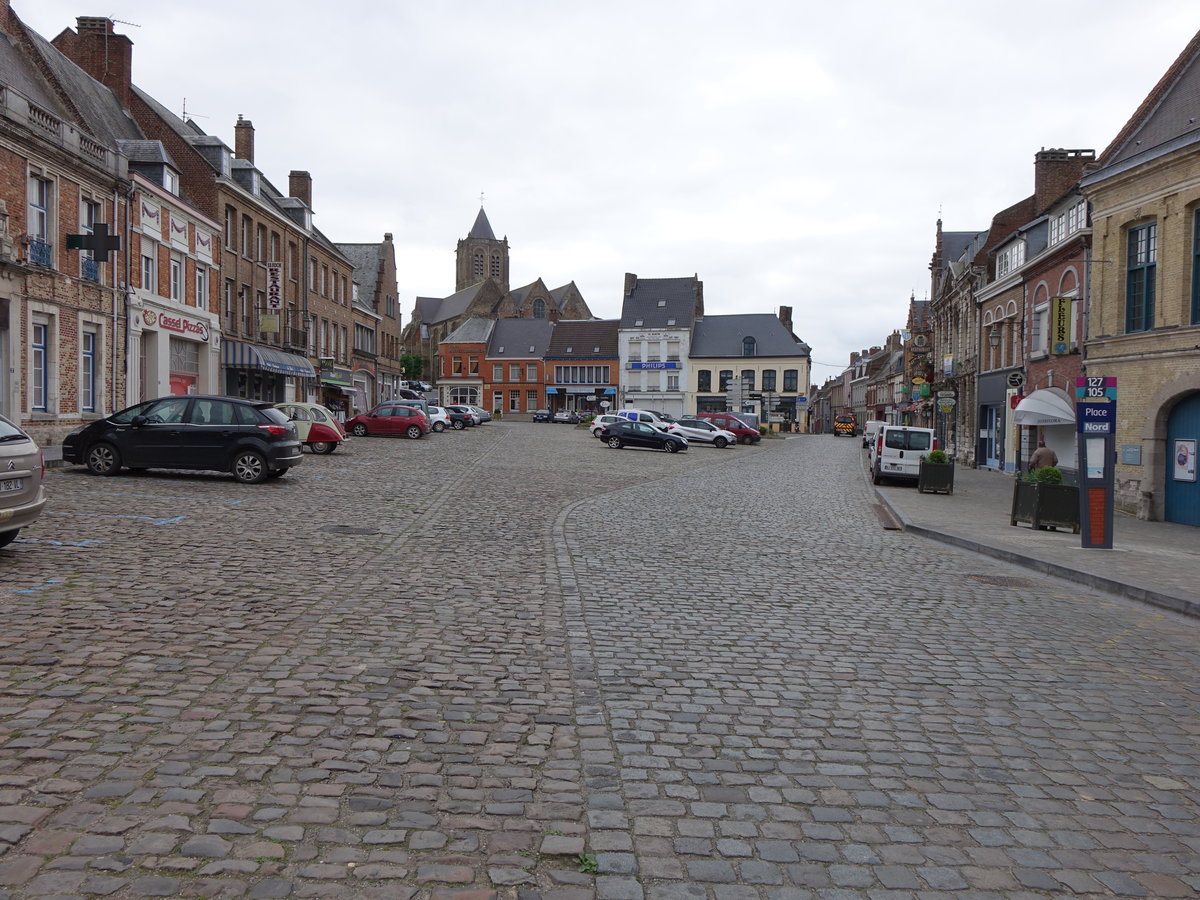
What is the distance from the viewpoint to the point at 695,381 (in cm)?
8150

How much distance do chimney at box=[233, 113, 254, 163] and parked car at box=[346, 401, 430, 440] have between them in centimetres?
1600

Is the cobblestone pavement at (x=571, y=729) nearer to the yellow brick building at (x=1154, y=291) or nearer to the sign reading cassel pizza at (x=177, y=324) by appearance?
the yellow brick building at (x=1154, y=291)

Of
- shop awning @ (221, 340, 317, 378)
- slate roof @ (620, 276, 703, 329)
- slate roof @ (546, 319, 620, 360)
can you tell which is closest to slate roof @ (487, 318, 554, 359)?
slate roof @ (546, 319, 620, 360)

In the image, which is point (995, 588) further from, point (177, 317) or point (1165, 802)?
point (177, 317)

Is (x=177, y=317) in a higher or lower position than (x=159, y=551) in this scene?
higher

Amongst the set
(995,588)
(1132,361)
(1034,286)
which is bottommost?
(995,588)

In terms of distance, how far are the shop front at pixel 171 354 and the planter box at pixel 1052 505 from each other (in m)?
25.6

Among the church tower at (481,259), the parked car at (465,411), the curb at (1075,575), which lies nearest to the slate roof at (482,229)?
the church tower at (481,259)

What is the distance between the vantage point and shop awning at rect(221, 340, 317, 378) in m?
36.9

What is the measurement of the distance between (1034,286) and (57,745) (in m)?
30.5

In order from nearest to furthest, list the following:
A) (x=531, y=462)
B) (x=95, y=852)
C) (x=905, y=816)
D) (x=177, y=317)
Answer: (x=95, y=852)
(x=905, y=816)
(x=531, y=462)
(x=177, y=317)

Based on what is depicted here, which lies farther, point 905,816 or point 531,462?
point 531,462

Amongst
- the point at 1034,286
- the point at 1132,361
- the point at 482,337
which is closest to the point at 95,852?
the point at 1132,361

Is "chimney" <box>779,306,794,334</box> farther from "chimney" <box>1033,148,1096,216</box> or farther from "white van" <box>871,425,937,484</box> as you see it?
"white van" <box>871,425,937,484</box>
